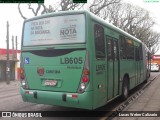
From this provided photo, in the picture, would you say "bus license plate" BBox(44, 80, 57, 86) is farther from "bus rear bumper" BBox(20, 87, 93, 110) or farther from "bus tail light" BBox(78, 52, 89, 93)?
"bus tail light" BBox(78, 52, 89, 93)

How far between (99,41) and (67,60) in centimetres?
113

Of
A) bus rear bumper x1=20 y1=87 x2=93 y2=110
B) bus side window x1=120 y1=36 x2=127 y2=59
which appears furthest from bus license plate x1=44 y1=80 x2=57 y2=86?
bus side window x1=120 y1=36 x2=127 y2=59

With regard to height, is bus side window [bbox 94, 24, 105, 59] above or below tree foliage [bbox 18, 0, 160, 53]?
below

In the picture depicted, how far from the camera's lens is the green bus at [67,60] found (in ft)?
24.0

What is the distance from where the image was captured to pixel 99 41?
311 inches

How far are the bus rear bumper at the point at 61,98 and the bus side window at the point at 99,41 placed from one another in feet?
4.14

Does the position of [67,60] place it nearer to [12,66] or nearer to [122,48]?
[122,48]

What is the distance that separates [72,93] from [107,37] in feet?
7.75

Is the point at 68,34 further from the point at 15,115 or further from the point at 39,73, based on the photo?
the point at 15,115

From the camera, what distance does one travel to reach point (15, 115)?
8.57 m

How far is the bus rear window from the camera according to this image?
7512 millimetres

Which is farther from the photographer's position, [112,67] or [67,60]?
[112,67]

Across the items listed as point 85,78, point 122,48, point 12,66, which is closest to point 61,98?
point 85,78

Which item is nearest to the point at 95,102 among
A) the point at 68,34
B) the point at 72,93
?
the point at 72,93
